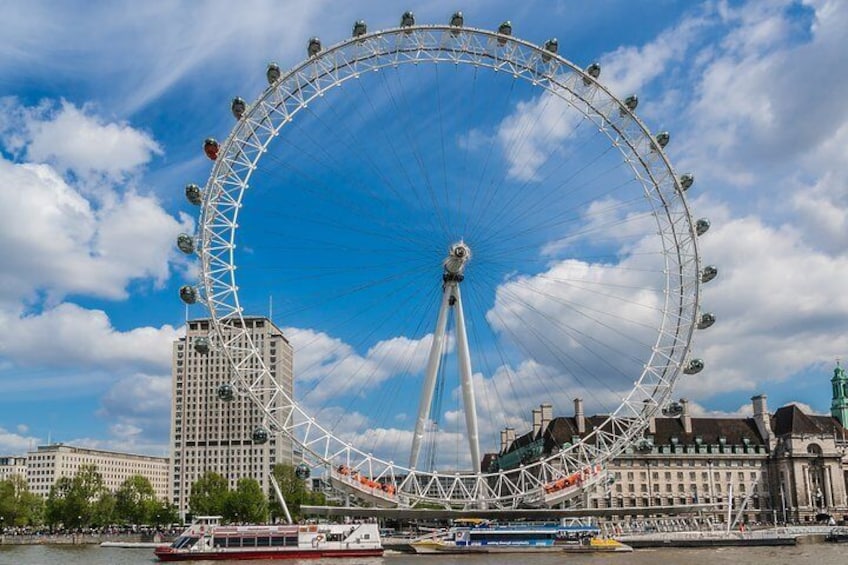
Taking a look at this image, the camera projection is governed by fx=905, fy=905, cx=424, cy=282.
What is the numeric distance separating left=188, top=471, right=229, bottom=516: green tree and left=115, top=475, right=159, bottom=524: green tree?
28.6 ft

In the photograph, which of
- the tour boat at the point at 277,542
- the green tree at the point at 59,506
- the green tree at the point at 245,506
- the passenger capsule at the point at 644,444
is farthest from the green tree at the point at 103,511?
the passenger capsule at the point at 644,444

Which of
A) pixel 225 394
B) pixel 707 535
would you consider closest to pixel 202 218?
pixel 225 394

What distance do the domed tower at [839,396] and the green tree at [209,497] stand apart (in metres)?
129

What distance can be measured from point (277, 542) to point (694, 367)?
122 ft

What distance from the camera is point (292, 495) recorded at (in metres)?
154

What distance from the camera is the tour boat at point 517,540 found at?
253 ft

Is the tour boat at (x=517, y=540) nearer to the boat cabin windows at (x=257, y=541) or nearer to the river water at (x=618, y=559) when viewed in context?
the river water at (x=618, y=559)

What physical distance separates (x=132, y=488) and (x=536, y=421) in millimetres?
73209

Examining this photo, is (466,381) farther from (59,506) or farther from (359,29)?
(59,506)

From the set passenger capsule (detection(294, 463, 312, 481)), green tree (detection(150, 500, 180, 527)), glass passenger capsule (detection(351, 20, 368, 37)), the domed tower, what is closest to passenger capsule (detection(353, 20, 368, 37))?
glass passenger capsule (detection(351, 20, 368, 37))

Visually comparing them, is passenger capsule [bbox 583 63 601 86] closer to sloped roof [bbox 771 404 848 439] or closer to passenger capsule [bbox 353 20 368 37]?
passenger capsule [bbox 353 20 368 37]

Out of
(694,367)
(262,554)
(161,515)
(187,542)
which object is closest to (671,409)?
(694,367)

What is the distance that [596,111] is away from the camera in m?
73.6

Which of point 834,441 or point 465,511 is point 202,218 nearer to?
point 465,511
